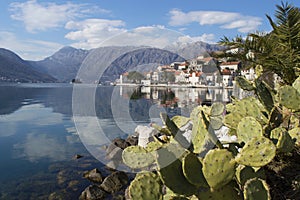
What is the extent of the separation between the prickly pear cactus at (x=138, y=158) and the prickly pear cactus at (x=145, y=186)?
14.1 inches

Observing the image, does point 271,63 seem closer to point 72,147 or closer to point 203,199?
point 203,199

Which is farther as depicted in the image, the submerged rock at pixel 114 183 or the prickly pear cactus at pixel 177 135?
the submerged rock at pixel 114 183

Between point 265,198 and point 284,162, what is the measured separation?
3.02 feet

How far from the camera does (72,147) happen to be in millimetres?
11023

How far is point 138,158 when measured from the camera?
1.98 metres

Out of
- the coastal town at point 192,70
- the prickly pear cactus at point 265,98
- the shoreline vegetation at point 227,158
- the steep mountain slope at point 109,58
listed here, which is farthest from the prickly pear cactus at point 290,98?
the steep mountain slope at point 109,58

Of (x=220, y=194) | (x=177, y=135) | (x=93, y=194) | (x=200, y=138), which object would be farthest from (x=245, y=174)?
(x=93, y=194)

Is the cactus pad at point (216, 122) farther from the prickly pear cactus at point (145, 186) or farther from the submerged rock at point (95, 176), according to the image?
the submerged rock at point (95, 176)

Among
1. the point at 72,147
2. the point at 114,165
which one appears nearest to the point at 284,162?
the point at 114,165

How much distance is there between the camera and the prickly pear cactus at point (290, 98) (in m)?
2.20

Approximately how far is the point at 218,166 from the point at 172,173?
11.0 inches

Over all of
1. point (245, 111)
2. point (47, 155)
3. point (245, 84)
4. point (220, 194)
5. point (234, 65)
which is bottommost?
point (47, 155)

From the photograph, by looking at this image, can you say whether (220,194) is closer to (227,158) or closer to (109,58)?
(227,158)

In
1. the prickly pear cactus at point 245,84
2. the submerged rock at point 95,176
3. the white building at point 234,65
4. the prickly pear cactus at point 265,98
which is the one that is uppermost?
the white building at point 234,65
